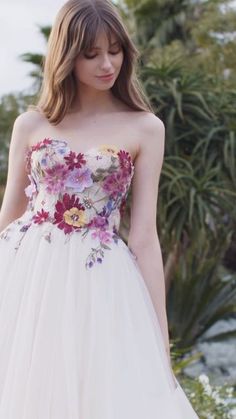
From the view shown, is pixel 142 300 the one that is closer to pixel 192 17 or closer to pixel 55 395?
pixel 55 395

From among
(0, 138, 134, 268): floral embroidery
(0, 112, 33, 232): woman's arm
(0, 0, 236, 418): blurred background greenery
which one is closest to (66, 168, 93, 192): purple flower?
(0, 138, 134, 268): floral embroidery

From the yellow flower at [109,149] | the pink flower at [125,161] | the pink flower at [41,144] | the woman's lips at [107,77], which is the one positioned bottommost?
the pink flower at [125,161]

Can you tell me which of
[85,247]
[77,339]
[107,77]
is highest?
[107,77]

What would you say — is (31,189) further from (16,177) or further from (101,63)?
(101,63)

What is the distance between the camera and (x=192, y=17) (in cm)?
1580

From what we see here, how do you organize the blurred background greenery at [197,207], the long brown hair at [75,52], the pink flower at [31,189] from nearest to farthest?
the long brown hair at [75,52] → the pink flower at [31,189] → the blurred background greenery at [197,207]

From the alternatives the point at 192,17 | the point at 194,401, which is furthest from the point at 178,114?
the point at 192,17

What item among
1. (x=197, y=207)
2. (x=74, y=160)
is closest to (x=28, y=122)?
(x=74, y=160)

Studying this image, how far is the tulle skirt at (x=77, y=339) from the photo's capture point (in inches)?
74.8

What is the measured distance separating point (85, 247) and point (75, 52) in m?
0.55

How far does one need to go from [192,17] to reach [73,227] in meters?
14.3

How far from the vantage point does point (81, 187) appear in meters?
2.15

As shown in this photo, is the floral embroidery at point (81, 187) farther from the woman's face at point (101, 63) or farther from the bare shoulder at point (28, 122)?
the woman's face at point (101, 63)

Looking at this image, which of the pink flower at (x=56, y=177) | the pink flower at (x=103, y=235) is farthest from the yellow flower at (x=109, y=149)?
the pink flower at (x=103, y=235)
